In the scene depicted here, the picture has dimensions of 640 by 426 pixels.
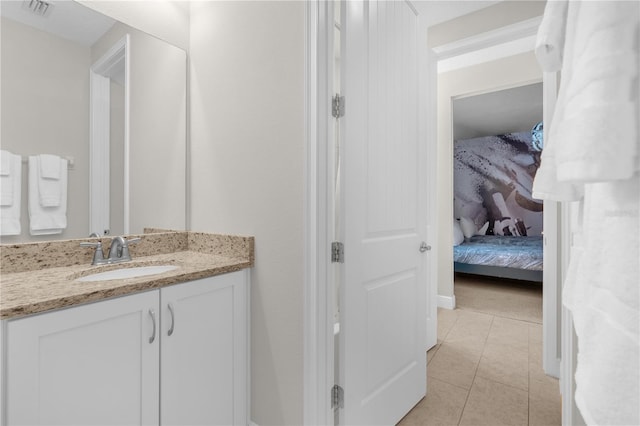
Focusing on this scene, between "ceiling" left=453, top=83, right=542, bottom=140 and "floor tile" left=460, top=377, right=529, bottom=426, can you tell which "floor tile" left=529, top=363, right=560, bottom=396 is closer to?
"floor tile" left=460, top=377, right=529, bottom=426

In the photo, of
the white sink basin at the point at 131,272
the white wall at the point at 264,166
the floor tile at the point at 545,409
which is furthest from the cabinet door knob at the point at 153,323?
the floor tile at the point at 545,409

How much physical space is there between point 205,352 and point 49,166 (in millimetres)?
1099

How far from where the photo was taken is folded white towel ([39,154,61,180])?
1.43 m

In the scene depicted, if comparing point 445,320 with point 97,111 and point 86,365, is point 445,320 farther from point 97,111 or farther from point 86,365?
point 97,111

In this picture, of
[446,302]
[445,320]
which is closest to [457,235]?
[446,302]

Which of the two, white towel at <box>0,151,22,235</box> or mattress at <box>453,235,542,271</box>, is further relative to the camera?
mattress at <box>453,235,542,271</box>

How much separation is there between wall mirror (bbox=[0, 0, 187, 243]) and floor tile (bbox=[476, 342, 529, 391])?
225 cm

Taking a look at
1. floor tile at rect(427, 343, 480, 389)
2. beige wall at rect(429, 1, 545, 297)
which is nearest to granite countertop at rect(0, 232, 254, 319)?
floor tile at rect(427, 343, 480, 389)

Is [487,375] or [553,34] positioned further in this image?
[487,375]

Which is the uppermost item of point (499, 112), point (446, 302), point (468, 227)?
point (499, 112)

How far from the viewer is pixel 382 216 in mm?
1588

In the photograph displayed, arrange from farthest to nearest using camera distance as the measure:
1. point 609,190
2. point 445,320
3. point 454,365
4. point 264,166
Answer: point 445,320
point 454,365
point 264,166
point 609,190

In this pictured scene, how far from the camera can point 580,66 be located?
390mm

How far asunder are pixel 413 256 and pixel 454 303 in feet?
7.04
